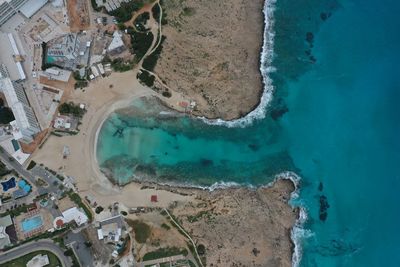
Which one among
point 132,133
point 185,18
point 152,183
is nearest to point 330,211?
point 152,183

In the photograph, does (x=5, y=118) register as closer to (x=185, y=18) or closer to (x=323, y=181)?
(x=185, y=18)

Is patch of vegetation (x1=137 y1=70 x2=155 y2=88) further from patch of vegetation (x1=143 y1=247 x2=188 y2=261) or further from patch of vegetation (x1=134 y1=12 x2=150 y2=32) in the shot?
patch of vegetation (x1=143 y1=247 x2=188 y2=261)

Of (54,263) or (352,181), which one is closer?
(54,263)

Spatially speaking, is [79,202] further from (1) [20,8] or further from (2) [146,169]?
(1) [20,8]

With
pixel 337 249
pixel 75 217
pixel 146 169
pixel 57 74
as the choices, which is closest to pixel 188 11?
pixel 57 74

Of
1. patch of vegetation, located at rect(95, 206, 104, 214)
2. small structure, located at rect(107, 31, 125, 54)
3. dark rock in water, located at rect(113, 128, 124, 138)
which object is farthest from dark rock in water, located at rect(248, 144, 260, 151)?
small structure, located at rect(107, 31, 125, 54)
